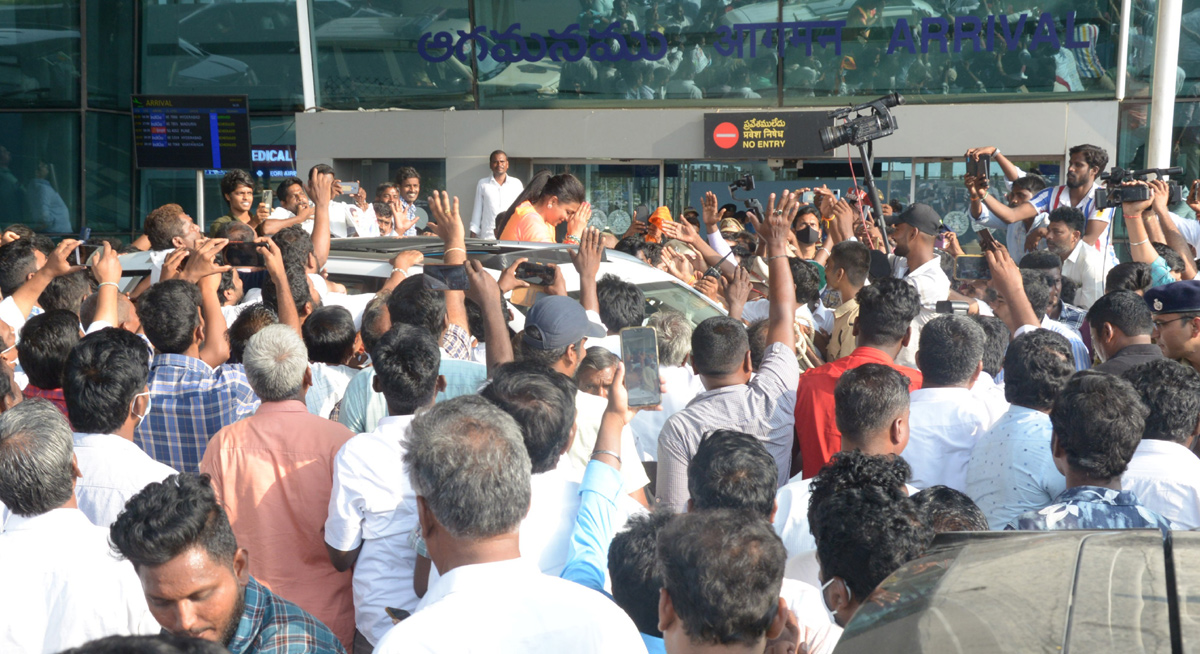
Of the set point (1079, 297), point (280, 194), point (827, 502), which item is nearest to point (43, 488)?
point (827, 502)

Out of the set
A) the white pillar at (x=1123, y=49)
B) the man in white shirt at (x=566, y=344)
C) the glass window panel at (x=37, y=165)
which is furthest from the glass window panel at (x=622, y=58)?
the man in white shirt at (x=566, y=344)

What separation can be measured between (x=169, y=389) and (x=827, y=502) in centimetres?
272

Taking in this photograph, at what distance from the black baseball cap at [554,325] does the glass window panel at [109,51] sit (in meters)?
16.1

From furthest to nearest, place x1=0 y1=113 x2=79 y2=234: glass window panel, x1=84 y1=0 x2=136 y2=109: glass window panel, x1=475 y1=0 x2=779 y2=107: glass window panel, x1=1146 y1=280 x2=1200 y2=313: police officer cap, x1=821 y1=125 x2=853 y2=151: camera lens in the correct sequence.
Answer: x1=84 y1=0 x2=136 y2=109: glass window panel, x1=0 y1=113 x2=79 y2=234: glass window panel, x1=475 y1=0 x2=779 y2=107: glass window panel, x1=821 y1=125 x2=853 y2=151: camera lens, x1=1146 y1=280 x2=1200 y2=313: police officer cap

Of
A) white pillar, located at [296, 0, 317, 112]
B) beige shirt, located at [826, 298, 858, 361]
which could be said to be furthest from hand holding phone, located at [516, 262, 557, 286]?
white pillar, located at [296, 0, 317, 112]

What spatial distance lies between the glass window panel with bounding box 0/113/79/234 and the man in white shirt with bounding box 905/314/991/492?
16.9 m

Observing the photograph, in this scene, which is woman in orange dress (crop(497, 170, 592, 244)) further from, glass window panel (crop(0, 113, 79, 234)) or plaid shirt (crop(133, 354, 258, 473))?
glass window panel (crop(0, 113, 79, 234))

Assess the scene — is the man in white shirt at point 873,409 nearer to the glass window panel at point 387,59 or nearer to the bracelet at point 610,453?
the bracelet at point 610,453

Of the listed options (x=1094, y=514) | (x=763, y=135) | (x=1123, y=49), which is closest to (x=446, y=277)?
(x=1094, y=514)

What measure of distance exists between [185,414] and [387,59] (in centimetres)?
1279

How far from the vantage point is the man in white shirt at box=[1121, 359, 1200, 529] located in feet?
10.6

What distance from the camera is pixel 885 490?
8.30ft

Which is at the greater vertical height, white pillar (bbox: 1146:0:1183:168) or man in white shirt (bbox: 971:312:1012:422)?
white pillar (bbox: 1146:0:1183:168)

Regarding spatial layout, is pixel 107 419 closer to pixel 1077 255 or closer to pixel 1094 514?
pixel 1094 514
